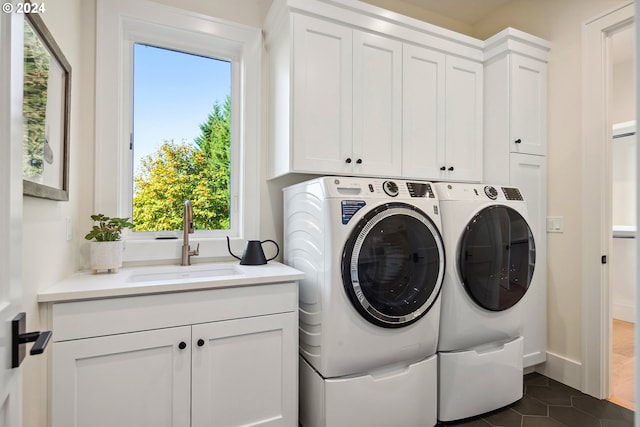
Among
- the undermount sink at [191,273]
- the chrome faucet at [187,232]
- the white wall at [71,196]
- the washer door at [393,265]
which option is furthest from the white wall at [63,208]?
the washer door at [393,265]

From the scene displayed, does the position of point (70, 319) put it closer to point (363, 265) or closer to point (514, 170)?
point (363, 265)

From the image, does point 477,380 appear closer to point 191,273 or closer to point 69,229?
point 191,273

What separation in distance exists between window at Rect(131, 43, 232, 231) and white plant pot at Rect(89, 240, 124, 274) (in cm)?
39

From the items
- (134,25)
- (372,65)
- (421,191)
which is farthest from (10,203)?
(372,65)

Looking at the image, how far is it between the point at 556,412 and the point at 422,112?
2039mm

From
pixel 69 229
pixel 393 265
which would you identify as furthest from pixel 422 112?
pixel 69 229

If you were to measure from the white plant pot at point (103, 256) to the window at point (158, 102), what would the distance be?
0.23 meters

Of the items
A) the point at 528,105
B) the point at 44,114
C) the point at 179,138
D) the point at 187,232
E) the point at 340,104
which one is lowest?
the point at 187,232

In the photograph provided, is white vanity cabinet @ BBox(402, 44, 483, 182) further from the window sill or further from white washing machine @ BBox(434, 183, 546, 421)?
the window sill

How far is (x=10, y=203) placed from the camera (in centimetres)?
64

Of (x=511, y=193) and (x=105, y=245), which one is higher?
(x=511, y=193)

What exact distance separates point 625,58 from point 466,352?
3953 mm

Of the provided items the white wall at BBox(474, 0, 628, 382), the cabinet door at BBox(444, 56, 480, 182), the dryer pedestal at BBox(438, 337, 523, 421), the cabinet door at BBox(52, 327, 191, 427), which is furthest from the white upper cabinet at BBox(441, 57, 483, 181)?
the cabinet door at BBox(52, 327, 191, 427)

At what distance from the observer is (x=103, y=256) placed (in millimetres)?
1653
